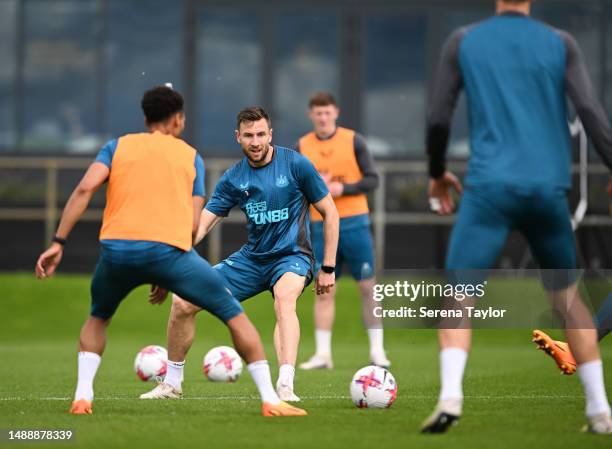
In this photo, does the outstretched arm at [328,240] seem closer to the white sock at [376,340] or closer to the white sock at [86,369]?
the white sock at [86,369]

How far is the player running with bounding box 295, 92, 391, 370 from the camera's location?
13961 millimetres

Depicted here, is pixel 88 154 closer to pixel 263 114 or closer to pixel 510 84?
pixel 263 114

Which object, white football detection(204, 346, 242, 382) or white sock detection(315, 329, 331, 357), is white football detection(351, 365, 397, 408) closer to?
white football detection(204, 346, 242, 382)

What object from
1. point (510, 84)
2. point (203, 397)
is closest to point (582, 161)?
point (203, 397)

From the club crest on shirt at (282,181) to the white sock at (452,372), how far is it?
9.62 feet

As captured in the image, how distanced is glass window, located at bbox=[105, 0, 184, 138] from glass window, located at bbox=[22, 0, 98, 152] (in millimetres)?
340

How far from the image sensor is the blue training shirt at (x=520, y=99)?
23.8 ft

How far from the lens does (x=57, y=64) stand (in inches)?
972

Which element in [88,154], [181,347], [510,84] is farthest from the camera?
[88,154]

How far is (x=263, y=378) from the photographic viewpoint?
8.48m

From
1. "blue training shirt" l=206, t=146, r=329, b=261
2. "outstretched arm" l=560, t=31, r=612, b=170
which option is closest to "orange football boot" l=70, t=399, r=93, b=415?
"blue training shirt" l=206, t=146, r=329, b=261

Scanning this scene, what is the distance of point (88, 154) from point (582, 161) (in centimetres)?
865

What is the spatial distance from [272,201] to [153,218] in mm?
2061

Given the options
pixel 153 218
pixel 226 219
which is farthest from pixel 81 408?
pixel 226 219
